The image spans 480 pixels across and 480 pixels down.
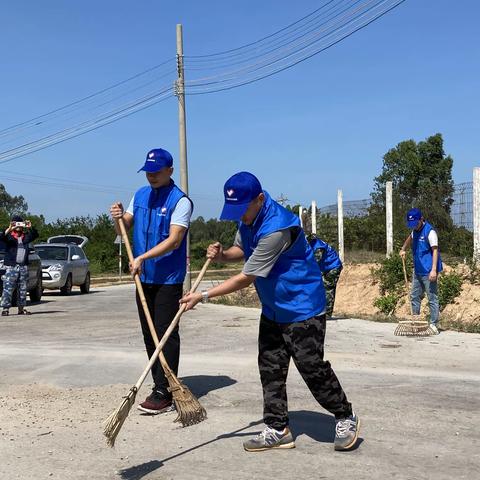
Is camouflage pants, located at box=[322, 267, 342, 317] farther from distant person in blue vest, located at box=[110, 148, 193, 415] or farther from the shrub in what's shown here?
distant person in blue vest, located at box=[110, 148, 193, 415]

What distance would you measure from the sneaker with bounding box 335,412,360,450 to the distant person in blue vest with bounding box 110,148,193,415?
1580 millimetres

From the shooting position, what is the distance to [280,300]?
4.50 meters

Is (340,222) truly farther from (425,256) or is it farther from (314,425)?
(314,425)

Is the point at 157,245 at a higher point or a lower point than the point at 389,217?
lower

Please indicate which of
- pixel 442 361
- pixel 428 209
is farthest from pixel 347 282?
pixel 442 361

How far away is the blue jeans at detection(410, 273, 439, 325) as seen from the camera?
1016 centimetres

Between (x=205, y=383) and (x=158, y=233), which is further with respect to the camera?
Result: (x=205, y=383)

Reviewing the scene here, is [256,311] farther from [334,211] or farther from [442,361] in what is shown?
[334,211]

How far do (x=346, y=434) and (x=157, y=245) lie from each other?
6.67ft

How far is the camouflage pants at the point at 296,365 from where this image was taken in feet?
14.7

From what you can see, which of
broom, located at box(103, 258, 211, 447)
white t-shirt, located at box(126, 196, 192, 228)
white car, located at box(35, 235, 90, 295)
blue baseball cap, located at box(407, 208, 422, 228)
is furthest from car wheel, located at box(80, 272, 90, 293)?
broom, located at box(103, 258, 211, 447)

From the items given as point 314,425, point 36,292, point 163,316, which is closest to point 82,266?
point 36,292

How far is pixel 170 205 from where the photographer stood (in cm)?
567

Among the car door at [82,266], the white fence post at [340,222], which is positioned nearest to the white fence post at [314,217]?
the white fence post at [340,222]
